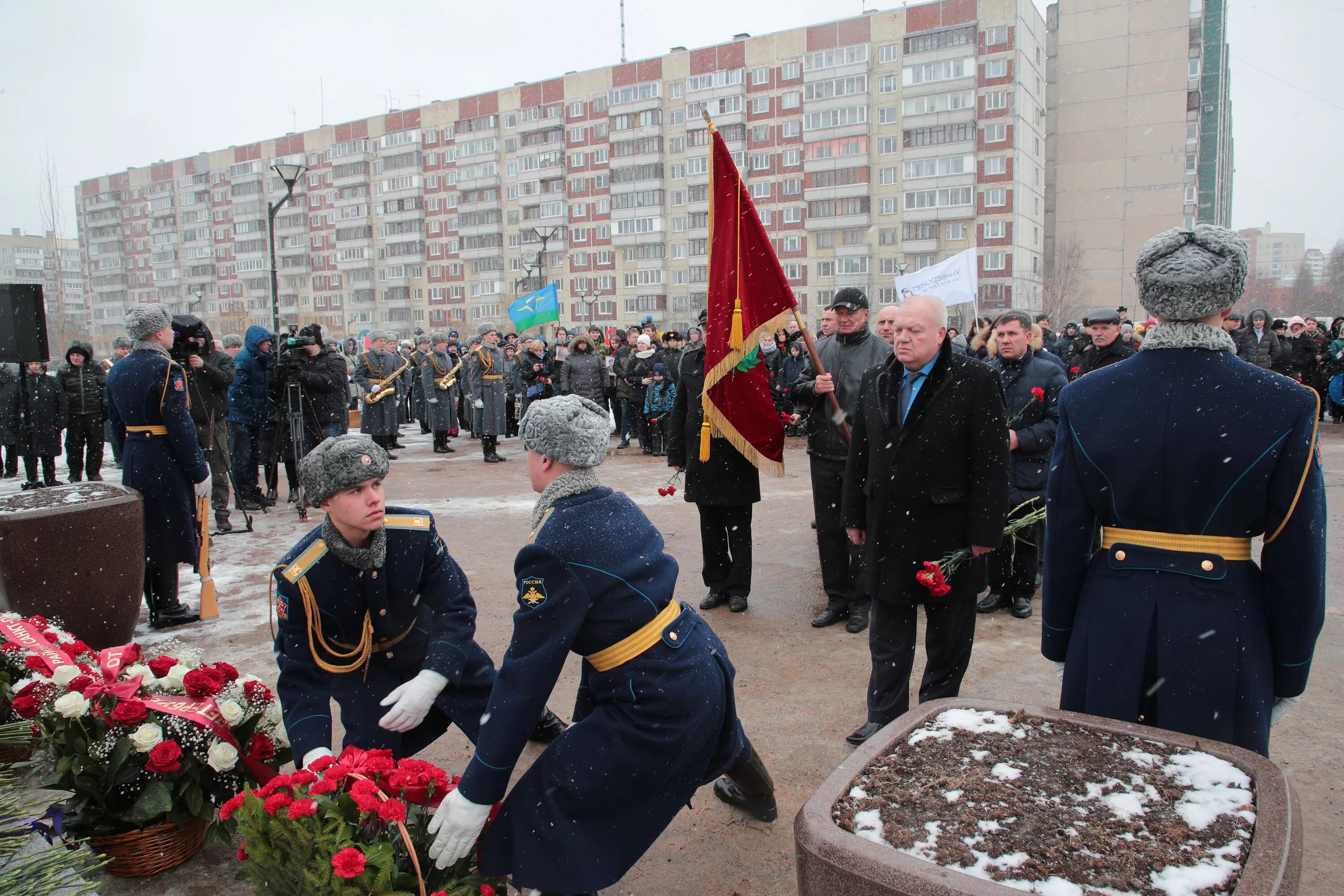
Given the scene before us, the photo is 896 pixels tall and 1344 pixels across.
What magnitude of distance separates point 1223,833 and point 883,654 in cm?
208

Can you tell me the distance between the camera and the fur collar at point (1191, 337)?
230 centimetres

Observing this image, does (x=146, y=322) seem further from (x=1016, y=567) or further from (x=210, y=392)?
(x=1016, y=567)

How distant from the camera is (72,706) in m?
2.90

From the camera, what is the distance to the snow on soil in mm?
1591

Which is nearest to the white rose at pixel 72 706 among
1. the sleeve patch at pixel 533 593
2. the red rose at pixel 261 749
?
the red rose at pixel 261 749

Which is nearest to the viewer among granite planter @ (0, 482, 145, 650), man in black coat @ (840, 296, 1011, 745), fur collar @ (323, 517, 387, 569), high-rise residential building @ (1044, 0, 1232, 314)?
fur collar @ (323, 517, 387, 569)

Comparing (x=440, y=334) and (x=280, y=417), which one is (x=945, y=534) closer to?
(x=280, y=417)

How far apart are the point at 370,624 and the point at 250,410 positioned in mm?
8544

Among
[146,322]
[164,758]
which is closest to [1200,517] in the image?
[164,758]

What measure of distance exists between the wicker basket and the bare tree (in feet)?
200

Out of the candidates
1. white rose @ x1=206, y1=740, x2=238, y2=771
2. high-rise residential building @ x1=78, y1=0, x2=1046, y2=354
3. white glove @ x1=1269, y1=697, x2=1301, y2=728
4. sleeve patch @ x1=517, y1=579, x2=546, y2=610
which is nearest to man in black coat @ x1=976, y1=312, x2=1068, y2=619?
white glove @ x1=1269, y1=697, x2=1301, y2=728

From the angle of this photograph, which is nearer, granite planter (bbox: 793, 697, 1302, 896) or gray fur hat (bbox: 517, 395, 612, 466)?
granite planter (bbox: 793, 697, 1302, 896)

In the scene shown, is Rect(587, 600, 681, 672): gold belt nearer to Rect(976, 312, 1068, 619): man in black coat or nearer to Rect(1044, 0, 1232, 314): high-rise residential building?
Rect(976, 312, 1068, 619): man in black coat

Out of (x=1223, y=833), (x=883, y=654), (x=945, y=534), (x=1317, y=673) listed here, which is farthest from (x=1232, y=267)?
(x=1317, y=673)
